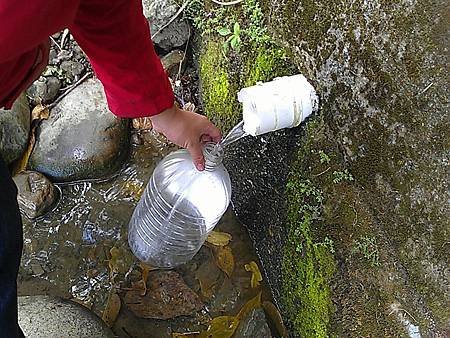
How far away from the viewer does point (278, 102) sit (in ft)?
6.01

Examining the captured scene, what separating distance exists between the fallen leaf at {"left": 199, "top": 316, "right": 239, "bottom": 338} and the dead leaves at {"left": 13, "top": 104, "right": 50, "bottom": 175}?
38.4 inches

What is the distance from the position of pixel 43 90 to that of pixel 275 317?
4.31ft

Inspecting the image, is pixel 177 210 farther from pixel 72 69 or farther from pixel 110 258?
pixel 72 69

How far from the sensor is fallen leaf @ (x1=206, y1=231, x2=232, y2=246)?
8.35 feet

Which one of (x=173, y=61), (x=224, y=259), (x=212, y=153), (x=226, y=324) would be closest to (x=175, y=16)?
(x=173, y=61)

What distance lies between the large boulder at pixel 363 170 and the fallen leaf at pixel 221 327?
0.24 metres

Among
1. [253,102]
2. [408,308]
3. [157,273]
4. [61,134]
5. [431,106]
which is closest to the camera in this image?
[431,106]

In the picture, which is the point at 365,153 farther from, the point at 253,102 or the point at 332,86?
the point at 253,102

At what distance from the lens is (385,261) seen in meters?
1.74

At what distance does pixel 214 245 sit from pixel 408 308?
100cm

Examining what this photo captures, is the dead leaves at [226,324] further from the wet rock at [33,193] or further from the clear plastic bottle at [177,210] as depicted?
the wet rock at [33,193]

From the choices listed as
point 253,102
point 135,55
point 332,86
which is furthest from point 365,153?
point 135,55

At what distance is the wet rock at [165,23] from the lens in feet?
8.95

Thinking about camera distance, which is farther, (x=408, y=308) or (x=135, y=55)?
(x=408, y=308)
